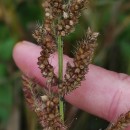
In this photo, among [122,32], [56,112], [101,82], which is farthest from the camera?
[122,32]

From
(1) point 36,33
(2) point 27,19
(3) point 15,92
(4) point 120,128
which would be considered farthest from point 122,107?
(2) point 27,19

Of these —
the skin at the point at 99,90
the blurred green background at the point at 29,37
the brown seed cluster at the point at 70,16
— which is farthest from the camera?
the blurred green background at the point at 29,37

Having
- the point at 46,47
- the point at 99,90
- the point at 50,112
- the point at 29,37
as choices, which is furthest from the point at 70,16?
the point at 29,37

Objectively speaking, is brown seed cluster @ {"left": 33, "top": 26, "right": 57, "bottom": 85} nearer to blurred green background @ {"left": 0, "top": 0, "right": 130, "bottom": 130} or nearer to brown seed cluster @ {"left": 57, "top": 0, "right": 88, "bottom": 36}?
brown seed cluster @ {"left": 57, "top": 0, "right": 88, "bottom": 36}

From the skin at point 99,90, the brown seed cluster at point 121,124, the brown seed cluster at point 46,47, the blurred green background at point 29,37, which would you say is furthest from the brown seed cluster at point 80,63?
the blurred green background at point 29,37

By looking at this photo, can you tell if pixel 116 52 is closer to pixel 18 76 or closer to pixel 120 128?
pixel 18 76

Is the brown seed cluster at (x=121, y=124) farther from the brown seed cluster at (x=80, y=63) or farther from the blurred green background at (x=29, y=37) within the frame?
the blurred green background at (x=29, y=37)
